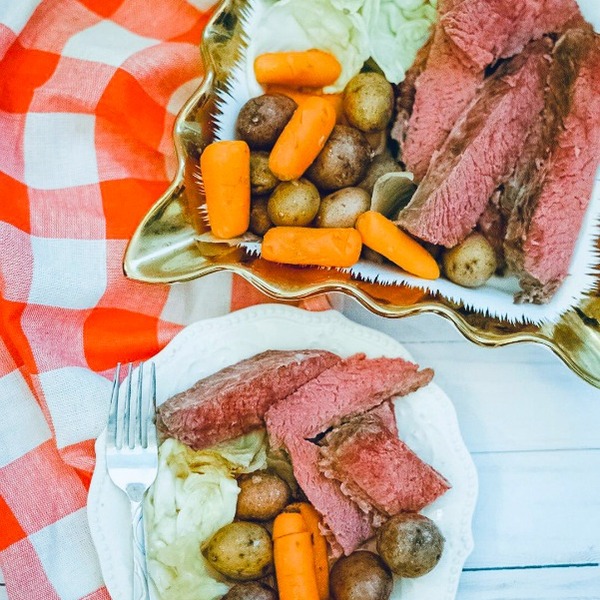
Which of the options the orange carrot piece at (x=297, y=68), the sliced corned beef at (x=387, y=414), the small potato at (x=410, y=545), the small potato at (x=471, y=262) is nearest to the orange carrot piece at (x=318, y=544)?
the small potato at (x=410, y=545)

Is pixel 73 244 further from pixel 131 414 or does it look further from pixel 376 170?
pixel 376 170

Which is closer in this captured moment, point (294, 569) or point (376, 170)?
point (294, 569)

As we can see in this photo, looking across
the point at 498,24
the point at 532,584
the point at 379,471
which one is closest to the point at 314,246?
the point at 379,471

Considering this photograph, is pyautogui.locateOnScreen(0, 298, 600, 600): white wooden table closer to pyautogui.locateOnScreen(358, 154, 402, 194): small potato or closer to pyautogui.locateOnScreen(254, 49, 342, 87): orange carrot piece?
pyautogui.locateOnScreen(358, 154, 402, 194): small potato

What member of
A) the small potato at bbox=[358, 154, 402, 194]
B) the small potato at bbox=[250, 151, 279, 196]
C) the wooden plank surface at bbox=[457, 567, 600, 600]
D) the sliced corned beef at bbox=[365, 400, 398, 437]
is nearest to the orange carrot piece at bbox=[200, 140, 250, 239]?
the small potato at bbox=[250, 151, 279, 196]

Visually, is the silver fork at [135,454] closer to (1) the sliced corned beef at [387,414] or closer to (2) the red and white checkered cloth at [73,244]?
(2) the red and white checkered cloth at [73,244]

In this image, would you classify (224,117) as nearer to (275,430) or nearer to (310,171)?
(310,171)
